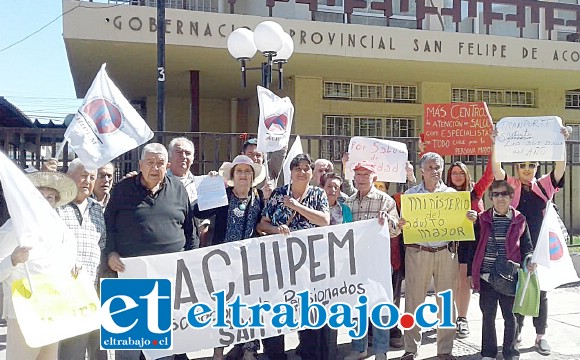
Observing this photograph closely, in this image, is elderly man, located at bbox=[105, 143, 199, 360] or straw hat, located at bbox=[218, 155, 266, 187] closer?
elderly man, located at bbox=[105, 143, 199, 360]

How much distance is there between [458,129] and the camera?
25.8 feet

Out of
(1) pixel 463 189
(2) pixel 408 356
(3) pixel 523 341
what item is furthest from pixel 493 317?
(1) pixel 463 189

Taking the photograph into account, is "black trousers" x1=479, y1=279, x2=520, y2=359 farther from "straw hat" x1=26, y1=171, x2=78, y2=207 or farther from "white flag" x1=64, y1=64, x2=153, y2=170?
"straw hat" x1=26, y1=171, x2=78, y2=207

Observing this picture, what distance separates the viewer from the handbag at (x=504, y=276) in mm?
5102

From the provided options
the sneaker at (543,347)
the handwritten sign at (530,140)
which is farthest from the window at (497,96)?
the sneaker at (543,347)

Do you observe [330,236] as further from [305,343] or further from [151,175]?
[151,175]

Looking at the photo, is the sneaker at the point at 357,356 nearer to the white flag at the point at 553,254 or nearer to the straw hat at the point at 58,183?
the white flag at the point at 553,254

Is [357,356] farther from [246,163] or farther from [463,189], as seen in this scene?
[246,163]

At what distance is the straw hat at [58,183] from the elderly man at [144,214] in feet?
1.52

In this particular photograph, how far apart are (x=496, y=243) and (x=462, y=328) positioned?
1346 millimetres

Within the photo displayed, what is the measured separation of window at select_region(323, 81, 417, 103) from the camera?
13875mm

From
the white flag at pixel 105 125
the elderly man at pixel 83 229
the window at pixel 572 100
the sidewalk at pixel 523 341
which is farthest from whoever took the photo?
the window at pixel 572 100

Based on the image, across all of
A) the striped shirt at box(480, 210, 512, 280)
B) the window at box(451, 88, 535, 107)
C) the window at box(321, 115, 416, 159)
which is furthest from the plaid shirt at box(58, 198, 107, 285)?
the window at box(451, 88, 535, 107)

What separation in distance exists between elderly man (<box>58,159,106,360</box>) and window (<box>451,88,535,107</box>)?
1202cm
